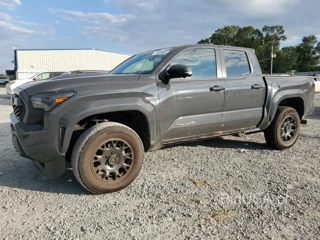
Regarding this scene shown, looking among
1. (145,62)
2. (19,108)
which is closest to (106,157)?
(19,108)

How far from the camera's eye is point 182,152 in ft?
16.5

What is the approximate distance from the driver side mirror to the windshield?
210 mm

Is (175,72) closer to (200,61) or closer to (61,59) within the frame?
(200,61)

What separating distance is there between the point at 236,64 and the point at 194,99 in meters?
1.23

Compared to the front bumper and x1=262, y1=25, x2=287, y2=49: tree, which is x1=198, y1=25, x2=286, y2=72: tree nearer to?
x1=262, y1=25, x2=287, y2=49: tree

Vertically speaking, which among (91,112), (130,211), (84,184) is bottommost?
(130,211)

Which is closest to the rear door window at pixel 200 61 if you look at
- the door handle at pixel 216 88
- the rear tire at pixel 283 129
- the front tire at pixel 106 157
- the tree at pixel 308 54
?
the door handle at pixel 216 88

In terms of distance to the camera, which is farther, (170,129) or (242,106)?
(242,106)

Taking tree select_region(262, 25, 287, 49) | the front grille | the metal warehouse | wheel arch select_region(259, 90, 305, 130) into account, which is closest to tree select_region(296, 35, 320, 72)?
tree select_region(262, 25, 287, 49)

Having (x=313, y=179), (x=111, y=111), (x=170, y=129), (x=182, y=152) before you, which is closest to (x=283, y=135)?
(x=313, y=179)

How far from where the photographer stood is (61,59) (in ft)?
142

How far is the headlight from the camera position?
302 cm

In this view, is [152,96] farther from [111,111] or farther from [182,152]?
[182,152]

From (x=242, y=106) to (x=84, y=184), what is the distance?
2.75m
